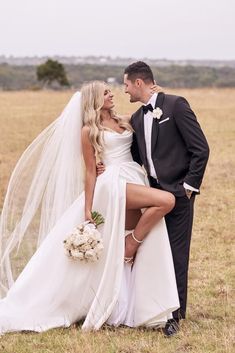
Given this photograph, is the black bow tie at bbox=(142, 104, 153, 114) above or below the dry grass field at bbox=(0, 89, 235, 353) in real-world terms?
above

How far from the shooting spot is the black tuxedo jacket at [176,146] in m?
6.49

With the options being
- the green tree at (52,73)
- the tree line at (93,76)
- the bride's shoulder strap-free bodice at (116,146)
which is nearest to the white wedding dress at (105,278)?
the bride's shoulder strap-free bodice at (116,146)

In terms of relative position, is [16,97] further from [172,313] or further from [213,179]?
[172,313]

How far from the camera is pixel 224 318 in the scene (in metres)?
7.34

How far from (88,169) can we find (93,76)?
91.3 meters

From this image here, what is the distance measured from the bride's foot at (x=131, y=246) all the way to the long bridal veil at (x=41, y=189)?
760 millimetres

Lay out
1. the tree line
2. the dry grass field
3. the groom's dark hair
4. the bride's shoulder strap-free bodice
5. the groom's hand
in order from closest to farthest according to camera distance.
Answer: the dry grass field < the groom's dark hair < the bride's shoulder strap-free bodice < the groom's hand < the tree line

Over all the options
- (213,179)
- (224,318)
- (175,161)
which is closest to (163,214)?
(175,161)

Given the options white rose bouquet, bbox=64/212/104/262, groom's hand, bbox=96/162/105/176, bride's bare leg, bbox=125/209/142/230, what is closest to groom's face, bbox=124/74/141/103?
groom's hand, bbox=96/162/105/176

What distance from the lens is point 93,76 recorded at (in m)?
97.3

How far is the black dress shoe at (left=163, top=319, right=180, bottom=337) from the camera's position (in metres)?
6.70

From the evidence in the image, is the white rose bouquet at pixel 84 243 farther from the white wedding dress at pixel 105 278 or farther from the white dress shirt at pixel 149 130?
the white dress shirt at pixel 149 130

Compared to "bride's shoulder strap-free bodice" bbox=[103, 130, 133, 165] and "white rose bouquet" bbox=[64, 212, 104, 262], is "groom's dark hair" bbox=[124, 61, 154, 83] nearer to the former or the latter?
"bride's shoulder strap-free bodice" bbox=[103, 130, 133, 165]

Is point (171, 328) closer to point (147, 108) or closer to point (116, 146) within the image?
point (116, 146)
